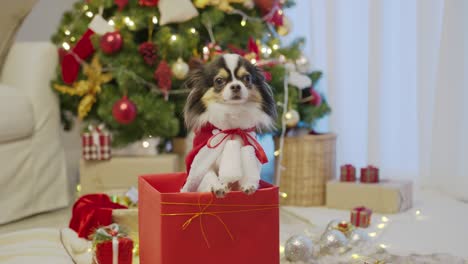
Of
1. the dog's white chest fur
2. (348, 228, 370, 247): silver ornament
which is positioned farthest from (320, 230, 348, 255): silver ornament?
the dog's white chest fur

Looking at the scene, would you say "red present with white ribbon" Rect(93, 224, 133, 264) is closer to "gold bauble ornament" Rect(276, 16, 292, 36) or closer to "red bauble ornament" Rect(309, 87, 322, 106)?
"red bauble ornament" Rect(309, 87, 322, 106)

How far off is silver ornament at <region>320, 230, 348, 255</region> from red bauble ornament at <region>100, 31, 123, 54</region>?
124cm

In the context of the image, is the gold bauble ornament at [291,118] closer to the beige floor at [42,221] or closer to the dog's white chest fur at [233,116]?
the beige floor at [42,221]

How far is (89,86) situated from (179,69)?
0.41m

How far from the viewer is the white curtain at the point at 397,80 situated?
2645 mm

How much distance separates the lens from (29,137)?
2242mm

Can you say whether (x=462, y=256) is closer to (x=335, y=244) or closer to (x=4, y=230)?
(x=335, y=244)

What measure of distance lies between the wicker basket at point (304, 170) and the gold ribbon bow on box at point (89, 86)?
82 cm

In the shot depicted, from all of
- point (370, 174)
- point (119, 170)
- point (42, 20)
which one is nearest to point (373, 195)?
point (370, 174)

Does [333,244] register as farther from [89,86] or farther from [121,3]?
[121,3]

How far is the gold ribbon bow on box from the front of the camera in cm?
248

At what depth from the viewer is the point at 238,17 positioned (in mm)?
2666

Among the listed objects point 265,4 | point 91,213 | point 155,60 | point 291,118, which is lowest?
point 91,213

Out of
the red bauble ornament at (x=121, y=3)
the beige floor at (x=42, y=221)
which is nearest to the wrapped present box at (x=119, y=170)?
the beige floor at (x=42, y=221)
